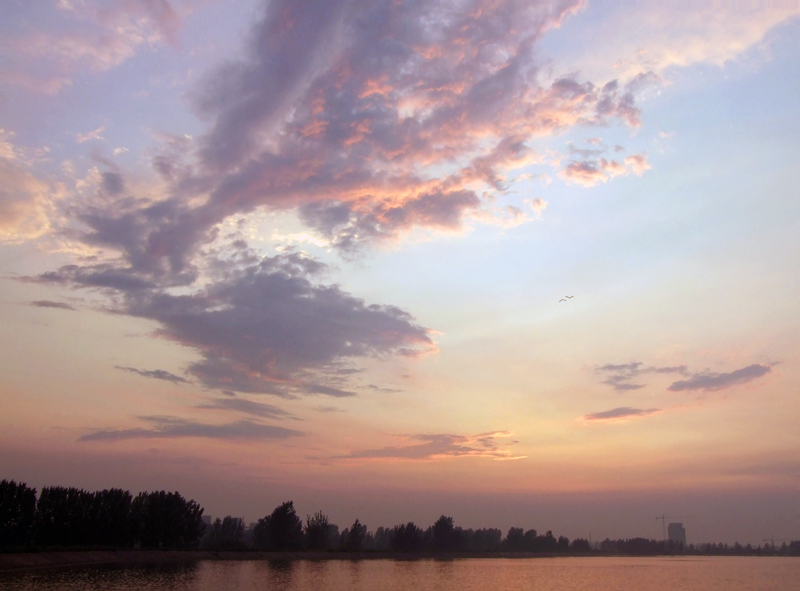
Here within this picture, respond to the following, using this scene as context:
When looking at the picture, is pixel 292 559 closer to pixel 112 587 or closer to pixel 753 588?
pixel 112 587

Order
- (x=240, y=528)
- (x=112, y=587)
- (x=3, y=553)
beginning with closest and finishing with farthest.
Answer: (x=112, y=587)
(x=3, y=553)
(x=240, y=528)

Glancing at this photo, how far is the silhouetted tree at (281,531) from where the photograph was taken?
121 m

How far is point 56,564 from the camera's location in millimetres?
69188

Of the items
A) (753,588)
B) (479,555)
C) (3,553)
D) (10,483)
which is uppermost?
(10,483)

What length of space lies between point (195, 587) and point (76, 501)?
146ft

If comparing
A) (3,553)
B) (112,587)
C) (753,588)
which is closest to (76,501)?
(3,553)

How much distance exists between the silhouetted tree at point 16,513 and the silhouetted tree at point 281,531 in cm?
5277

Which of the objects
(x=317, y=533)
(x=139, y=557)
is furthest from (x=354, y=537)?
(x=139, y=557)

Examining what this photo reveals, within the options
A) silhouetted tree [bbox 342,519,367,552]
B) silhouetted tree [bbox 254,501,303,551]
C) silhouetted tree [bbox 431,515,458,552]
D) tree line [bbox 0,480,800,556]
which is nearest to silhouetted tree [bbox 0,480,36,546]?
tree line [bbox 0,480,800,556]

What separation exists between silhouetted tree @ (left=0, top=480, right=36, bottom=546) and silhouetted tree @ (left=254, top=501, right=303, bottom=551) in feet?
173

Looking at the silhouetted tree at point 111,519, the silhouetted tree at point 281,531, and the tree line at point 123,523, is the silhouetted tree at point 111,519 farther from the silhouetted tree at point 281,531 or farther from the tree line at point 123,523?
the silhouetted tree at point 281,531

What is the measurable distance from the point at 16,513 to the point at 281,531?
186ft

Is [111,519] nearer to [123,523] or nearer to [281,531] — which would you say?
[123,523]

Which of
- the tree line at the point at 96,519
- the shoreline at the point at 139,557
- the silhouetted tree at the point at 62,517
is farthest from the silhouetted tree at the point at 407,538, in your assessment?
the silhouetted tree at the point at 62,517
